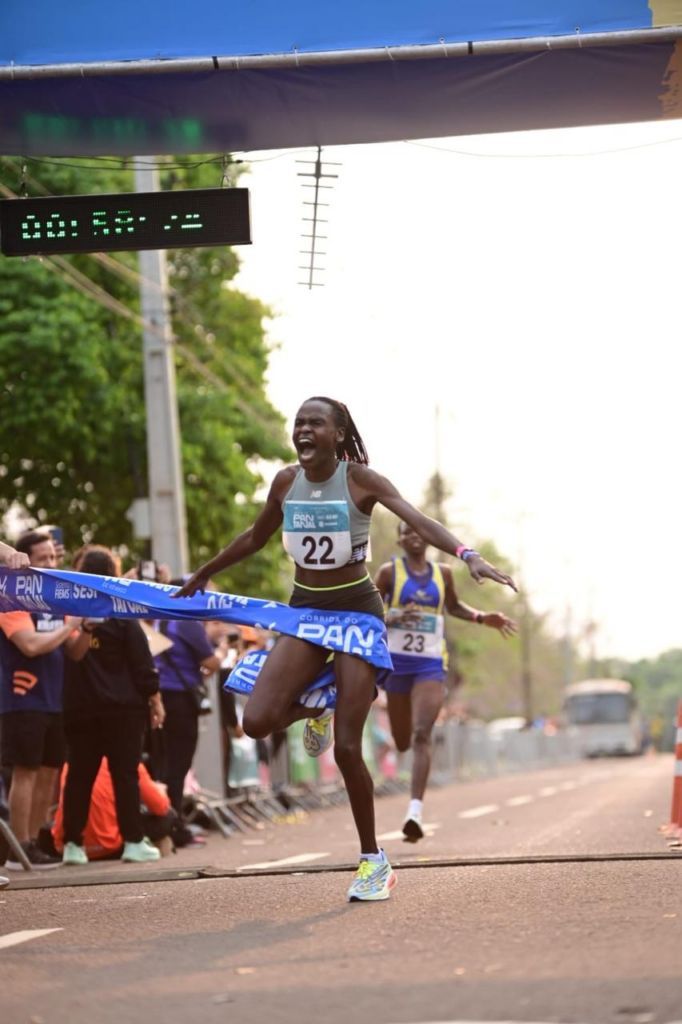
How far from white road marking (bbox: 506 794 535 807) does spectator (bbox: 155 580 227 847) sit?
7692mm

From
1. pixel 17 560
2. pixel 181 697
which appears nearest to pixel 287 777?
pixel 181 697

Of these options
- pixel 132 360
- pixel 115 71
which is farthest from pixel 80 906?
pixel 132 360

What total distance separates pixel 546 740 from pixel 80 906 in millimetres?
55401

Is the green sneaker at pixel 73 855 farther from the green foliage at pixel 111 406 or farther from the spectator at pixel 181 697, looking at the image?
the green foliage at pixel 111 406

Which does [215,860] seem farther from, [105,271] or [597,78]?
[105,271]

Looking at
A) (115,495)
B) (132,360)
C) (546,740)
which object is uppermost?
(132,360)

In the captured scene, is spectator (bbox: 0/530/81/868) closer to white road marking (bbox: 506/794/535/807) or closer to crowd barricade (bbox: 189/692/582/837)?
crowd barricade (bbox: 189/692/582/837)

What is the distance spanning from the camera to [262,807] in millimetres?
19453

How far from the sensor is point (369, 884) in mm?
8109

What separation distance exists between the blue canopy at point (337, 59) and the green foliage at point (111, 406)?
54.7ft

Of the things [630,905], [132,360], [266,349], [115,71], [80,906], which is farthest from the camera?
[266,349]

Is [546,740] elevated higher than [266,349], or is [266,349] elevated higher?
[266,349]

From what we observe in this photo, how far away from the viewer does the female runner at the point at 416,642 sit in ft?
42.3

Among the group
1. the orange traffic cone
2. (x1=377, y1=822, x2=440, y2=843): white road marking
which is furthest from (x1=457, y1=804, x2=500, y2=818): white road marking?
the orange traffic cone
